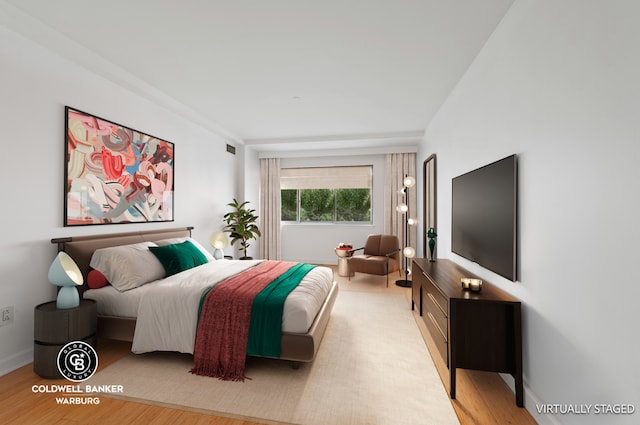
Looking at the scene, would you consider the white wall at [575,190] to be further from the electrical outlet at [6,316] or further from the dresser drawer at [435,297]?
the electrical outlet at [6,316]

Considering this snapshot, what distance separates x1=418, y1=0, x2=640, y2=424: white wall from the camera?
4.04 feet

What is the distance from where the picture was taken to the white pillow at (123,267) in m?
2.86

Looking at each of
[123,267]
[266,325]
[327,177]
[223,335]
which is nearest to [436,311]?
[266,325]

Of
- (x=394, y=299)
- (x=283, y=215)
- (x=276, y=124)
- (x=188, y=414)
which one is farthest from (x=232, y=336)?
(x=283, y=215)

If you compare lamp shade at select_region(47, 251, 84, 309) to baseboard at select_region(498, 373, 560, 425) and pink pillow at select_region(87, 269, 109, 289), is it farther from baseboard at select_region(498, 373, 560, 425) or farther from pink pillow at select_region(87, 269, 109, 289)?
baseboard at select_region(498, 373, 560, 425)

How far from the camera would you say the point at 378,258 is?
5324 mm

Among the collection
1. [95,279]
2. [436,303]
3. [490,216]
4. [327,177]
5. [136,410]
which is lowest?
[136,410]

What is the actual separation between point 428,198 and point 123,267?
14.9 feet

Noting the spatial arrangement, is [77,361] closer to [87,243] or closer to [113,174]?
[87,243]

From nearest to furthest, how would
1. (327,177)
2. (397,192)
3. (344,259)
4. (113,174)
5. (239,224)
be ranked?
(113,174) → (239,224) → (344,259) → (397,192) → (327,177)

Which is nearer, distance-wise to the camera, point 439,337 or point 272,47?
point 439,337

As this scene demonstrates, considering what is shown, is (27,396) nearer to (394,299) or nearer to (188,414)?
(188,414)

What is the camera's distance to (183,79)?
11.0 ft

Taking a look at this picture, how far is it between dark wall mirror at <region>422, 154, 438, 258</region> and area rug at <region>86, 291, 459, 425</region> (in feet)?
7.49
